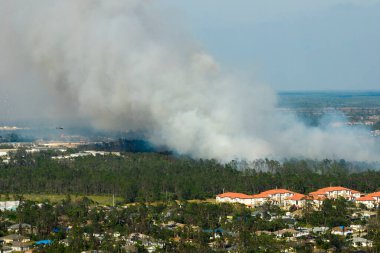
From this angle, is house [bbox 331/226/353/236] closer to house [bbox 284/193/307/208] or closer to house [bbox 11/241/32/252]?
house [bbox 284/193/307/208]

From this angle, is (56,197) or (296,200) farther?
(56,197)

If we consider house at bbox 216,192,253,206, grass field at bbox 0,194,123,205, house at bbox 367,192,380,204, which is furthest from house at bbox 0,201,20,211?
house at bbox 367,192,380,204

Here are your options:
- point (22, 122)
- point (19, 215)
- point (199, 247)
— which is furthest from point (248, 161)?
point (22, 122)

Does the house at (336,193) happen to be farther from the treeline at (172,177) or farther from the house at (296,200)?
the treeline at (172,177)

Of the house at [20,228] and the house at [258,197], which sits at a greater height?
the house at [258,197]

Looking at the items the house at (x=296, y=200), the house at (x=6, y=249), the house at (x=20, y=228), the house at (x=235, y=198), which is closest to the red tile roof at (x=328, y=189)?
the house at (x=296, y=200)

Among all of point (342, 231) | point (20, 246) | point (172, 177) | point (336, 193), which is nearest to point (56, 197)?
point (172, 177)

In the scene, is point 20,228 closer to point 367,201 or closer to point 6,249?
point 6,249
